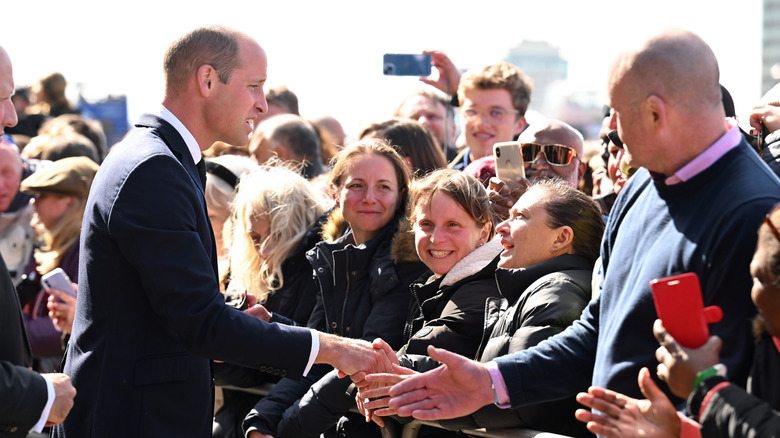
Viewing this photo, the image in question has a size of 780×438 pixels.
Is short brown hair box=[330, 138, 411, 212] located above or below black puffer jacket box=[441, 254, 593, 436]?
above

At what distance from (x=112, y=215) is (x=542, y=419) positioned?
1.76 metres

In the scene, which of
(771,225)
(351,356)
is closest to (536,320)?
(351,356)

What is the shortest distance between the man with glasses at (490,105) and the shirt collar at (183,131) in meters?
3.04

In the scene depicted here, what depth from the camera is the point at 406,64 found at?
6.78m

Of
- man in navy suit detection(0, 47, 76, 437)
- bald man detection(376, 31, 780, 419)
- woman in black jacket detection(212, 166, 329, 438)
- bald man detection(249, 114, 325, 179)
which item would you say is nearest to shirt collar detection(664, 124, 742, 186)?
bald man detection(376, 31, 780, 419)

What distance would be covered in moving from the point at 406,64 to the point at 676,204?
4.28 metres

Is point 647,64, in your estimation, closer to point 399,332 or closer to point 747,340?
point 747,340

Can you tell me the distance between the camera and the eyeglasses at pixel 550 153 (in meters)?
4.76

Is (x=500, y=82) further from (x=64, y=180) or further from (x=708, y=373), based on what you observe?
(x=708, y=373)

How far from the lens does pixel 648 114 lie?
8.87 ft

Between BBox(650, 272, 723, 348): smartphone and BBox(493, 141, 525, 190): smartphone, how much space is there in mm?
2171

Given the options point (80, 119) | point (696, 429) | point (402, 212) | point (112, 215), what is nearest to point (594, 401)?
point (696, 429)

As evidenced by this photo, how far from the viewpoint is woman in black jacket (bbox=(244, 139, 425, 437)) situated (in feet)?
13.9

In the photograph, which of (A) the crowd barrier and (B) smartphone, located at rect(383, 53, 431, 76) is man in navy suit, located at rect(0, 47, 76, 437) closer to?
(A) the crowd barrier
